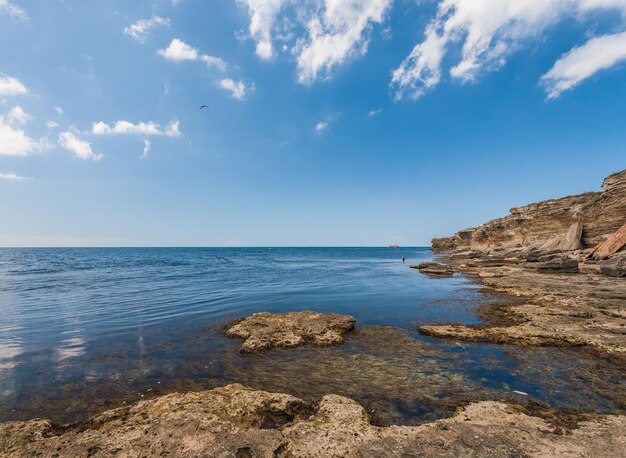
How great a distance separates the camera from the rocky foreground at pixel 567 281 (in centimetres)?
998

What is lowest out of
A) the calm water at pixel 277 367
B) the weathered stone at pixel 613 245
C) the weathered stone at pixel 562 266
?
the calm water at pixel 277 367

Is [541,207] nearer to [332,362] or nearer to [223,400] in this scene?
[332,362]

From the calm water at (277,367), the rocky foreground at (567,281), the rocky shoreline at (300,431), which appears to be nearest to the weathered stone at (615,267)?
the rocky foreground at (567,281)

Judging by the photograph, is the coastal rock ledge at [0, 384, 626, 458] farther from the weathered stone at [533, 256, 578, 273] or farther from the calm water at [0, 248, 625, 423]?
the weathered stone at [533, 256, 578, 273]

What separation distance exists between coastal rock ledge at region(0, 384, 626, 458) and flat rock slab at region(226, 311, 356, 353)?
4450 mm

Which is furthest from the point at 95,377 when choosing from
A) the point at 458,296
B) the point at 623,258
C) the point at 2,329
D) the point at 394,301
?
the point at 623,258

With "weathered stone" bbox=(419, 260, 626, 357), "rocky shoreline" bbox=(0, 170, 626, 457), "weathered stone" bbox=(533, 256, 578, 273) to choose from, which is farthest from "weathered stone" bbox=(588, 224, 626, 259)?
"rocky shoreline" bbox=(0, 170, 626, 457)

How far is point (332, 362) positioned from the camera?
27.6 feet

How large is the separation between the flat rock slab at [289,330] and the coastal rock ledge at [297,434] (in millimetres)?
4450

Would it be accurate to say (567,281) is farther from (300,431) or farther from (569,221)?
(569,221)

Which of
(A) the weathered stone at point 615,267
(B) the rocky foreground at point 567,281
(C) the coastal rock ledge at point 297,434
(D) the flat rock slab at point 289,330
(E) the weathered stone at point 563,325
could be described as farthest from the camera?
(A) the weathered stone at point 615,267

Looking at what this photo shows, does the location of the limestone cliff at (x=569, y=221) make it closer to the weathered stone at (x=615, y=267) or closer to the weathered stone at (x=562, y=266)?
the weathered stone at (x=562, y=266)

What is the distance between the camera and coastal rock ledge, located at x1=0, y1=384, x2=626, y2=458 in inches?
160

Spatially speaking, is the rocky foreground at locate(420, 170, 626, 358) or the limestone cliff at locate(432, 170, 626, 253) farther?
the limestone cliff at locate(432, 170, 626, 253)
